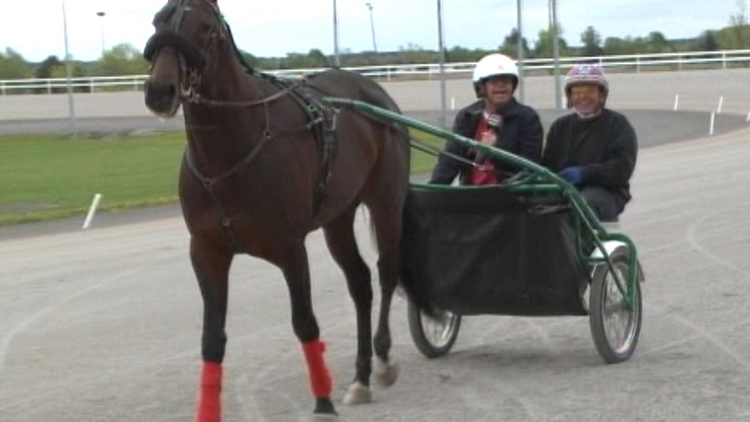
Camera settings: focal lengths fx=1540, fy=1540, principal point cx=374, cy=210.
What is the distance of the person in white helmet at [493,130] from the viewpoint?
9.09 meters

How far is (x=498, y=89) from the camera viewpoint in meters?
9.05

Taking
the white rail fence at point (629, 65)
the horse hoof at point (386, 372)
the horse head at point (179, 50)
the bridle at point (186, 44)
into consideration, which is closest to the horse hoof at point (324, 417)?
the horse hoof at point (386, 372)

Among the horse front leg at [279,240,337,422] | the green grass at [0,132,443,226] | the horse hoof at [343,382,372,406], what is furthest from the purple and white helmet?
the green grass at [0,132,443,226]

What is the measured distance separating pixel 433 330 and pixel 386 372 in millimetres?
995

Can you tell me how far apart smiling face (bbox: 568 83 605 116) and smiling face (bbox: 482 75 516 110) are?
398mm

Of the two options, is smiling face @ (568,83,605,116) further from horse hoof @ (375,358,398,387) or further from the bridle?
the bridle

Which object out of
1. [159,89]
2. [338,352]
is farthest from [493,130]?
[159,89]

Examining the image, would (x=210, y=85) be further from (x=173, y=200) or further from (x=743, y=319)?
(x=173, y=200)

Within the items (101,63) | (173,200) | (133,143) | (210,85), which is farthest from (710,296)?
(101,63)

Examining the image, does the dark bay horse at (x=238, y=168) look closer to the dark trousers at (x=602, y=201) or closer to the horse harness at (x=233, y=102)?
the horse harness at (x=233, y=102)

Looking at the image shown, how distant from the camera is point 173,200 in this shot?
25.6m

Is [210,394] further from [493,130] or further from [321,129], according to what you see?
[493,130]

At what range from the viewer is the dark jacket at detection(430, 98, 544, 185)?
924 centimetres

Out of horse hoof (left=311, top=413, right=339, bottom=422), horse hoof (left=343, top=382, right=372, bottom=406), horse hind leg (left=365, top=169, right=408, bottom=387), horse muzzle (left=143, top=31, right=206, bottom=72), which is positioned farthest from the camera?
horse hind leg (left=365, top=169, right=408, bottom=387)
